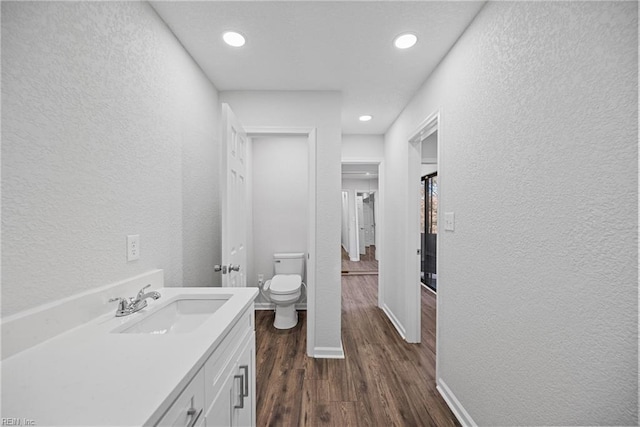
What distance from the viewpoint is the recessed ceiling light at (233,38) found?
1.51 meters

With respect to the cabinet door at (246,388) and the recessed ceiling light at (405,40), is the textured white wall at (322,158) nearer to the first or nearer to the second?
the recessed ceiling light at (405,40)

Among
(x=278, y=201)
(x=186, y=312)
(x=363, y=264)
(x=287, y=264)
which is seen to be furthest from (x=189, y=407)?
(x=363, y=264)

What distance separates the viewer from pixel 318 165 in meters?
2.17

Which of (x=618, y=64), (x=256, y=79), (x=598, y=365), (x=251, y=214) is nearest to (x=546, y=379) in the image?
(x=598, y=365)

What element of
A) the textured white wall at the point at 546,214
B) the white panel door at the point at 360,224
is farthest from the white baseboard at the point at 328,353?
the white panel door at the point at 360,224

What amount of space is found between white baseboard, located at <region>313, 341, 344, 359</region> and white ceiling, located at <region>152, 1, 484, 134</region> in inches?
90.7

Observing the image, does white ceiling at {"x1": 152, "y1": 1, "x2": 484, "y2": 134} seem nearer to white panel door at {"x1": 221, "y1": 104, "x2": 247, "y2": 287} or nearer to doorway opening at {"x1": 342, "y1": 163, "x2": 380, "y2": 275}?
white panel door at {"x1": 221, "y1": 104, "x2": 247, "y2": 287}

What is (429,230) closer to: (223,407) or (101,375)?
(223,407)

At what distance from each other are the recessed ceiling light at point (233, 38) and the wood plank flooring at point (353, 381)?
236 cm

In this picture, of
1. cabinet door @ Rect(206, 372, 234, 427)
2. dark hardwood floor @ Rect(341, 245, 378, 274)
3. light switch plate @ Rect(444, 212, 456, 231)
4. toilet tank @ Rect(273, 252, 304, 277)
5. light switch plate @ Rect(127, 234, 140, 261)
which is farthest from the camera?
dark hardwood floor @ Rect(341, 245, 378, 274)

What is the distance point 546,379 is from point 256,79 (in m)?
2.47

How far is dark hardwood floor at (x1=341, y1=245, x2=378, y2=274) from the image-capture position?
17.3 feet

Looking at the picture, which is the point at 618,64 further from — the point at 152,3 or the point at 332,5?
the point at 152,3

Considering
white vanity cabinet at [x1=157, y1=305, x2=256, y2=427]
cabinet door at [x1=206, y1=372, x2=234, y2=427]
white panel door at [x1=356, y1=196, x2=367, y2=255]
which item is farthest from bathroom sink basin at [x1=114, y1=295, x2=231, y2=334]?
white panel door at [x1=356, y1=196, x2=367, y2=255]
